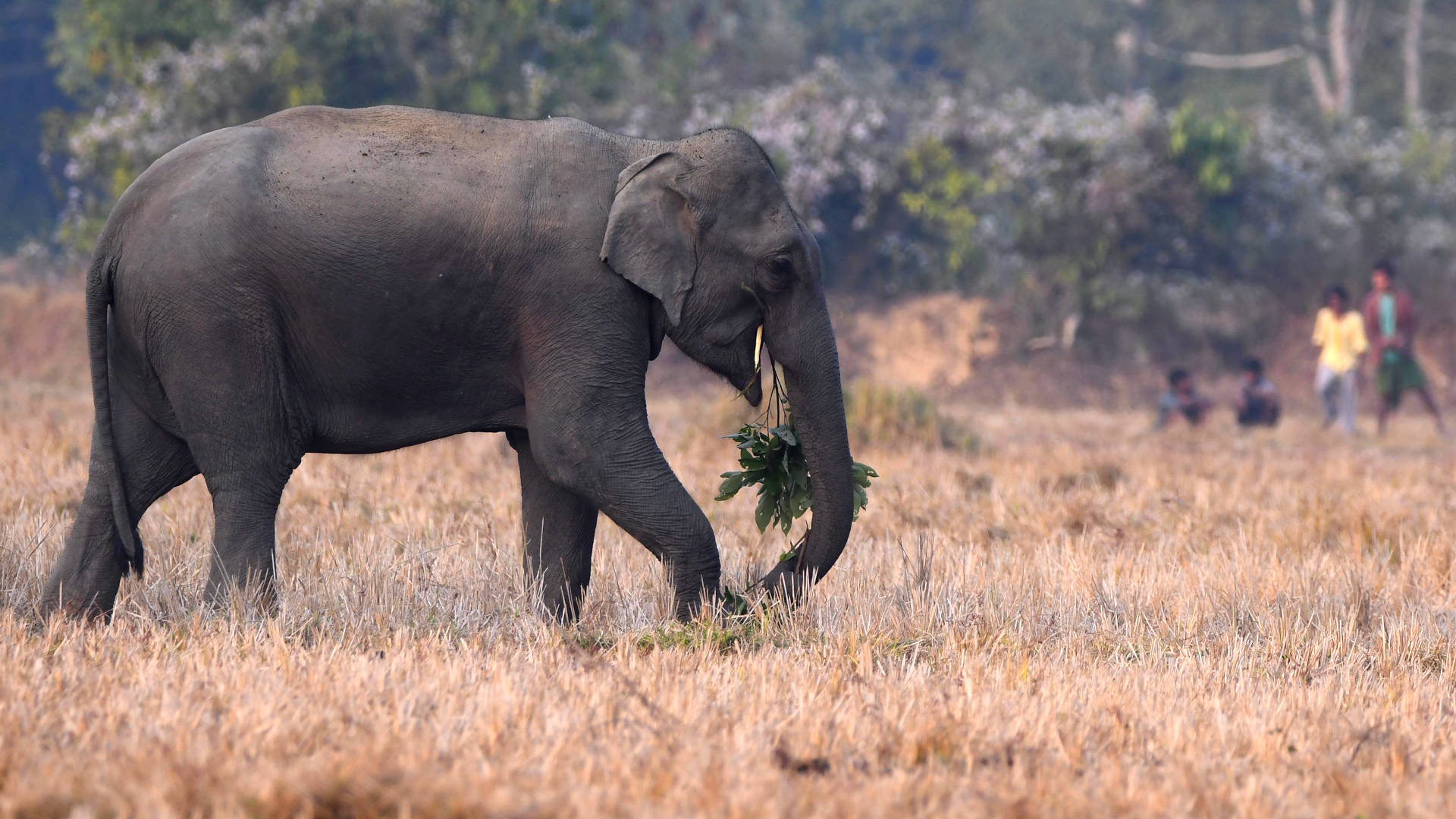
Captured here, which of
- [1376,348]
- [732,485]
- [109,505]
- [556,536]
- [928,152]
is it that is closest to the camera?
[109,505]

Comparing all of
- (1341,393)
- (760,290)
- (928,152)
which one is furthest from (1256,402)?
(760,290)

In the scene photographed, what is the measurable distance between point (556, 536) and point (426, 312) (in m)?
1.20

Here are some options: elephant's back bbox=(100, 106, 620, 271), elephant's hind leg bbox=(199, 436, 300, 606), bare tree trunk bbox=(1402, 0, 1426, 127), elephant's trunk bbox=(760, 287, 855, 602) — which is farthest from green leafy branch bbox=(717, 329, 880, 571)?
bare tree trunk bbox=(1402, 0, 1426, 127)

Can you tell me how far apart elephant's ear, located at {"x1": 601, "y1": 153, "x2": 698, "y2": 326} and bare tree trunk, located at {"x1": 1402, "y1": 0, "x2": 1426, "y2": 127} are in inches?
1435

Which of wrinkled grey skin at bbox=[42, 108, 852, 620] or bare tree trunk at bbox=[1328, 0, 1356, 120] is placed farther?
bare tree trunk at bbox=[1328, 0, 1356, 120]

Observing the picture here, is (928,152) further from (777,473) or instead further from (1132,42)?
(777,473)

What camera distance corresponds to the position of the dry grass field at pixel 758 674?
3738 mm

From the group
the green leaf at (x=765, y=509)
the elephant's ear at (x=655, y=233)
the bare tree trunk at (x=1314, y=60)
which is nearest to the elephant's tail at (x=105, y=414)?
the elephant's ear at (x=655, y=233)

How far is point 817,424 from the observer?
6199 millimetres

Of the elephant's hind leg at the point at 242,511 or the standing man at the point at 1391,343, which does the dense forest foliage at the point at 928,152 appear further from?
the elephant's hind leg at the point at 242,511

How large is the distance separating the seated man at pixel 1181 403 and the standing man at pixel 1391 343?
2265 millimetres

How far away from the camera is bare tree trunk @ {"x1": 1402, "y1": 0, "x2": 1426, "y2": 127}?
38.9 meters

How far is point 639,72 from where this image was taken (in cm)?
3238

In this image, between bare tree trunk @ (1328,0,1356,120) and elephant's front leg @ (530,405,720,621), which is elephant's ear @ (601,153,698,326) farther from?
bare tree trunk @ (1328,0,1356,120)
